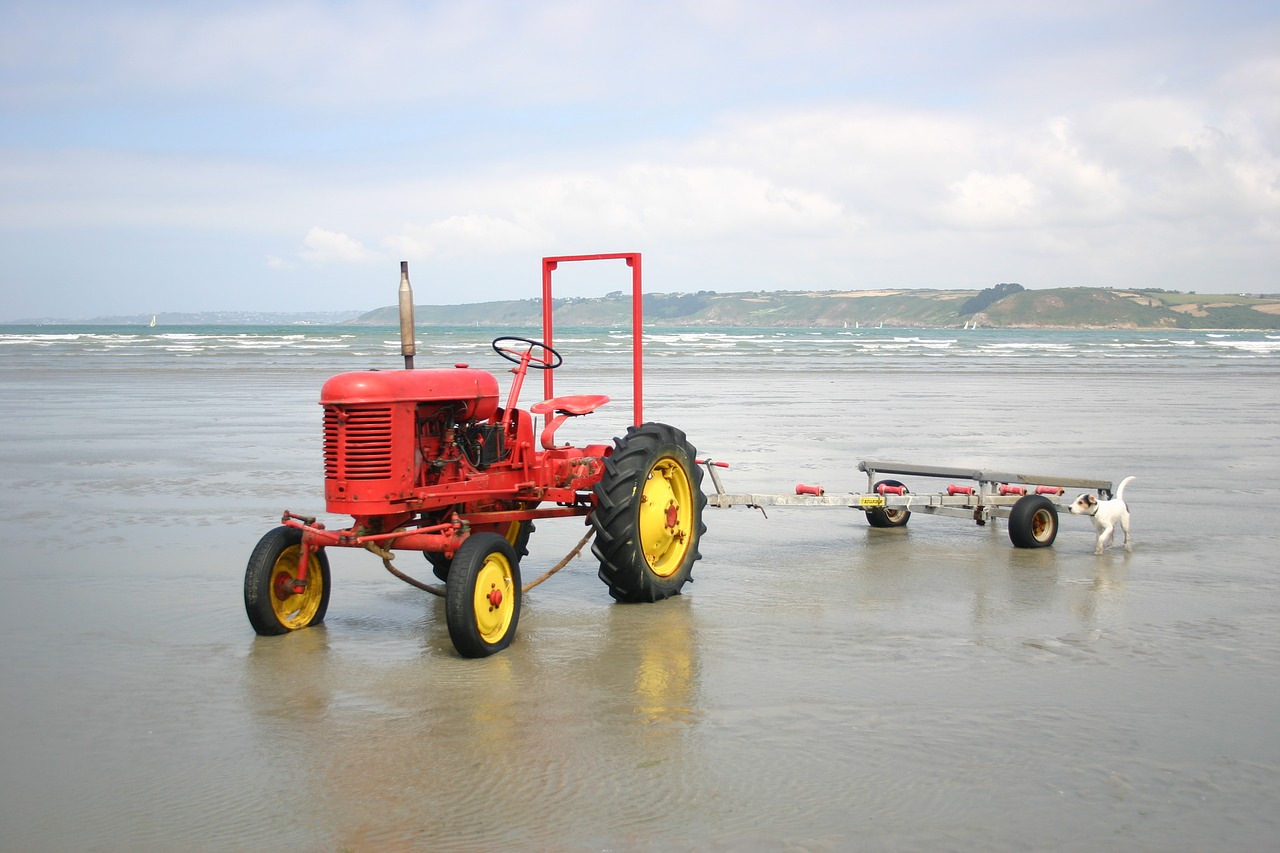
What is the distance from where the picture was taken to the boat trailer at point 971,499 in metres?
9.31

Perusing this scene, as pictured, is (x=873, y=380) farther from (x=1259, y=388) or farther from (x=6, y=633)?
(x=6, y=633)

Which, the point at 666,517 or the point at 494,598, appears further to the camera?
the point at 666,517

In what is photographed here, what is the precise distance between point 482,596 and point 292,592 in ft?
4.08

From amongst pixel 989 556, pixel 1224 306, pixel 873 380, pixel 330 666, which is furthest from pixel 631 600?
pixel 1224 306

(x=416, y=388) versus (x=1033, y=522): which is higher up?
(x=416, y=388)

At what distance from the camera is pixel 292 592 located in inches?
274

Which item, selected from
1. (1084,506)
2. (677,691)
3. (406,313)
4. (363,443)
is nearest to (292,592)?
(363,443)

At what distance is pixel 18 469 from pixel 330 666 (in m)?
9.36

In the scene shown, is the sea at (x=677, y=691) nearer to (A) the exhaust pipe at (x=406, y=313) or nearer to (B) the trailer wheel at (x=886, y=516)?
(B) the trailer wheel at (x=886, y=516)

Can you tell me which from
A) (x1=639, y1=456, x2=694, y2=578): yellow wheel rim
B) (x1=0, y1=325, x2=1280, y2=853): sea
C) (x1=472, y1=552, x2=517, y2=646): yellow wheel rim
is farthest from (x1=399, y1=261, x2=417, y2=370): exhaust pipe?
(x1=639, y1=456, x2=694, y2=578): yellow wheel rim

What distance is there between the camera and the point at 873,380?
33.6 metres

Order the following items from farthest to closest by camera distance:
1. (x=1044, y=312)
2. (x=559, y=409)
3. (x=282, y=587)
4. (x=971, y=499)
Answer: (x=1044, y=312) → (x=971, y=499) → (x=559, y=409) → (x=282, y=587)

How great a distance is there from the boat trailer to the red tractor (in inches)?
45.2

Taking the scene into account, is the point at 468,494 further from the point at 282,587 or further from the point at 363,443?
the point at 282,587
